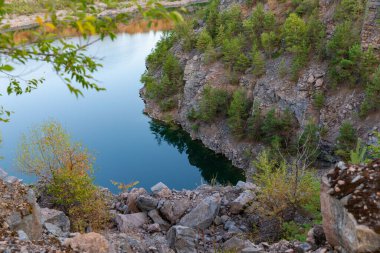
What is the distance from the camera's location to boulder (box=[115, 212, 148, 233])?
1827 centimetres

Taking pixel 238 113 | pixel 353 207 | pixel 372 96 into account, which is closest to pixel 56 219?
pixel 353 207

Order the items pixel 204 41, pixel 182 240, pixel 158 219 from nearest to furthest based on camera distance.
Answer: pixel 182 240
pixel 158 219
pixel 204 41

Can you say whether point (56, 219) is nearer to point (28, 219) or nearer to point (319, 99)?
point (28, 219)

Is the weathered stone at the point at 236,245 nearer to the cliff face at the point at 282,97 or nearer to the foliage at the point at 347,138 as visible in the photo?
the foliage at the point at 347,138

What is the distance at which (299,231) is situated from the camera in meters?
15.9

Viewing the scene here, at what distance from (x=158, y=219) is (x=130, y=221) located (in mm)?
1547

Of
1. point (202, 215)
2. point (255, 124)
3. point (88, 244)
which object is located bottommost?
point (255, 124)

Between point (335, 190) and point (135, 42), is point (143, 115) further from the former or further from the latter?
point (335, 190)

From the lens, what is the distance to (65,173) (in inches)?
744

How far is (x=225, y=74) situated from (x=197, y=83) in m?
3.72

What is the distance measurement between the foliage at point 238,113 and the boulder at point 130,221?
2102 cm

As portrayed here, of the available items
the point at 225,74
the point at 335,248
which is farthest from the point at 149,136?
the point at 335,248

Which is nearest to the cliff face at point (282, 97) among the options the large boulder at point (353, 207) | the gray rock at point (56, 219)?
the gray rock at point (56, 219)

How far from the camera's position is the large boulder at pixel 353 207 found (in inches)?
299
